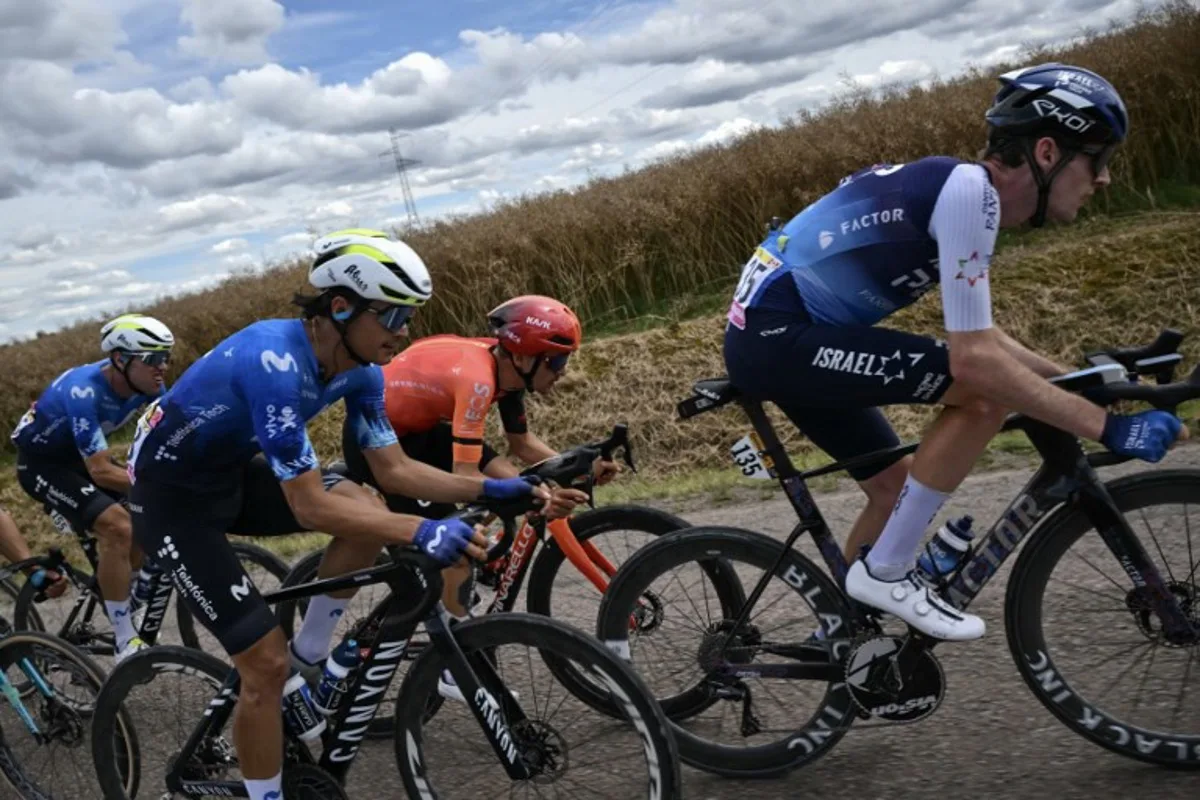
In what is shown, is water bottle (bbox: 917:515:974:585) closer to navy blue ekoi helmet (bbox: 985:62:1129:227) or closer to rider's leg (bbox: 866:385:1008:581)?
rider's leg (bbox: 866:385:1008:581)

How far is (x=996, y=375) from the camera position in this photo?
10.2ft

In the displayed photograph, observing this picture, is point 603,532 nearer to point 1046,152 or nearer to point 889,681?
point 889,681

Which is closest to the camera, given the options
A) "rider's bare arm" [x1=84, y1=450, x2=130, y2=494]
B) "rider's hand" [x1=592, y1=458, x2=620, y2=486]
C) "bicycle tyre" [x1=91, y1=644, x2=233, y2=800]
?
"bicycle tyre" [x1=91, y1=644, x2=233, y2=800]

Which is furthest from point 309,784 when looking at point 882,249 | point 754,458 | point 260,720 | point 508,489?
point 882,249

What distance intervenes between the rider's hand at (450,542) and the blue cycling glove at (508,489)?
0.40 meters

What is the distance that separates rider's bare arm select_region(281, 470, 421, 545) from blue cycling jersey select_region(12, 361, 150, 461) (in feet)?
11.6

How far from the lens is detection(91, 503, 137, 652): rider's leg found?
6.17 meters

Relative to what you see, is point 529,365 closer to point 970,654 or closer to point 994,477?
point 970,654

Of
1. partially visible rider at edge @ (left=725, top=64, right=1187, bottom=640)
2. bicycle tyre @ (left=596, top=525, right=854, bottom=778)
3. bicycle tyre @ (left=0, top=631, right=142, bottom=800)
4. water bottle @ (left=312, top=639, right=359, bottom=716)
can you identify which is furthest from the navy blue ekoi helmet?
bicycle tyre @ (left=0, top=631, right=142, bottom=800)

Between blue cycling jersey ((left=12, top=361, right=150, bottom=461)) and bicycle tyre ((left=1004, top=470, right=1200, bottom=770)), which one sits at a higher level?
blue cycling jersey ((left=12, top=361, right=150, bottom=461))

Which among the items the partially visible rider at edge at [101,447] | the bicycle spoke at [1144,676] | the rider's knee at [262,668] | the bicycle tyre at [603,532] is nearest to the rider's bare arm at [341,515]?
the rider's knee at [262,668]

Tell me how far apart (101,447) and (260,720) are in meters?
→ 3.41

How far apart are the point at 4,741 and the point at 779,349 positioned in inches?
145

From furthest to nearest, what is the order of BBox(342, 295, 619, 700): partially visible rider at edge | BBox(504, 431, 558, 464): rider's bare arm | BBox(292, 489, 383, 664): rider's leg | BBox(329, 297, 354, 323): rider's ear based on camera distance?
BBox(504, 431, 558, 464): rider's bare arm → BBox(342, 295, 619, 700): partially visible rider at edge → BBox(292, 489, 383, 664): rider's leg → BBox(329, 297, 354, 323): rider's ear
